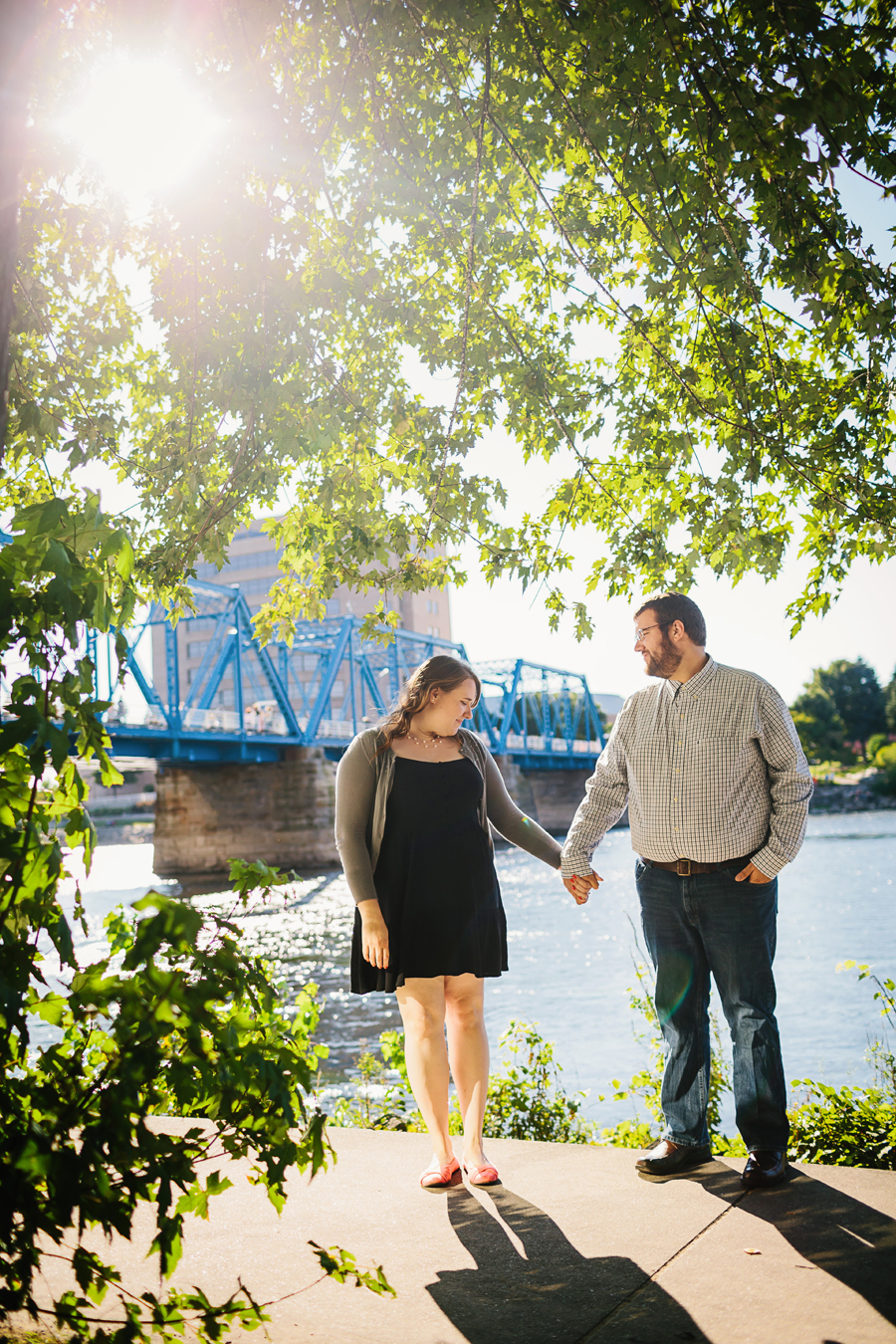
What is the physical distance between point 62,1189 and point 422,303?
4.29 metres

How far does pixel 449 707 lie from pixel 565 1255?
1.53 meters

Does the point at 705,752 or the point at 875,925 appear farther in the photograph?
the point at 875,925

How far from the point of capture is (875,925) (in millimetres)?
15539

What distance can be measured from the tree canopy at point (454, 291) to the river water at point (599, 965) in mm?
2124

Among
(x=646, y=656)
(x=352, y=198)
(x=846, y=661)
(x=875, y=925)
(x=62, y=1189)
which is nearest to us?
(x=62, y=1189)

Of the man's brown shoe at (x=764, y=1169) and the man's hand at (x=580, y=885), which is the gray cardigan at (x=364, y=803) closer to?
the man's hand at (x=580, y=885)

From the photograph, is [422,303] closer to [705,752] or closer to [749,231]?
[749,231]

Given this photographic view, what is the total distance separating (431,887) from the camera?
9.93 ft

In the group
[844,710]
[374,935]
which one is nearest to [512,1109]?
[374,935]

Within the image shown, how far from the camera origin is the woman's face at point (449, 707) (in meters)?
3.14

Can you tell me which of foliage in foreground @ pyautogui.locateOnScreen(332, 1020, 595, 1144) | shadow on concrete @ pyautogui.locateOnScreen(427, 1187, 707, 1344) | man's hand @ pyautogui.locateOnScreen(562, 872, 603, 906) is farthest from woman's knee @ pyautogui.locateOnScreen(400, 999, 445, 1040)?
foliage in foreground @ pyautogui.locateOnScreen(332, 1020, 595, 1144)

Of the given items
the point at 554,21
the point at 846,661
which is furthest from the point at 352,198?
the point at 846,661

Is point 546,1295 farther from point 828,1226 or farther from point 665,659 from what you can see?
point 665,659

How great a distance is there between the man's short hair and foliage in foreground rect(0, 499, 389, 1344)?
6.40ft
